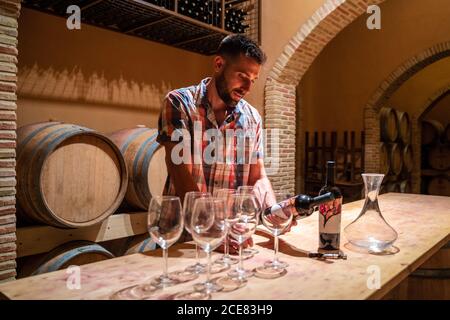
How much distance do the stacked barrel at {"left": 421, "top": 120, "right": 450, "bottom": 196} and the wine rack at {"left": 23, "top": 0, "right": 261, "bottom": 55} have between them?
5827mm

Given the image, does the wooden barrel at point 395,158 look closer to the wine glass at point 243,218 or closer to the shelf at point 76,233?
the shelf at point 76,233

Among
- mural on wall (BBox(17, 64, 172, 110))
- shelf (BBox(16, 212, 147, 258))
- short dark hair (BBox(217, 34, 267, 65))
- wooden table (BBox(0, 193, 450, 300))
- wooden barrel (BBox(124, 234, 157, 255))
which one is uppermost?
mural on wall (BBox(17, 64, 172, 110))

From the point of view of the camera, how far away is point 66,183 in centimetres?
253

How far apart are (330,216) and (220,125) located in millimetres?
811

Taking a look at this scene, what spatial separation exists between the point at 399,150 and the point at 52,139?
7.47 m

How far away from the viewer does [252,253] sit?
1.35m

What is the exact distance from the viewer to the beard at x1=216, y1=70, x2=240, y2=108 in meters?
1.78

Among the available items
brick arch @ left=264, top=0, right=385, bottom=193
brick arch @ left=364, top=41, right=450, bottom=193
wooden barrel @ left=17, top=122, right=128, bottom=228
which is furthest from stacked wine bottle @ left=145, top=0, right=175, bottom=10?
brick arch @ left=364, top=41, right=450, bottom=193

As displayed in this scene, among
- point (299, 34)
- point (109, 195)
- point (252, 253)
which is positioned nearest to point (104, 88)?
point (109, 195)

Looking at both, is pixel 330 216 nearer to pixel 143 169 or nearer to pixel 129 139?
pixel 143 169

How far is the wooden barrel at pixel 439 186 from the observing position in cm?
840

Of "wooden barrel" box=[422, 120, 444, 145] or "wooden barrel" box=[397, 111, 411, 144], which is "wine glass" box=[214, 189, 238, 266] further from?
"wooden barrel" box=[422, 120, 444, 145]

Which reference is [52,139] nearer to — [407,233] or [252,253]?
[252,253]

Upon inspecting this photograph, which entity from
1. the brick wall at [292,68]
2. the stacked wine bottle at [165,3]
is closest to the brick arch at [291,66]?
the brick wall at [292,68]
